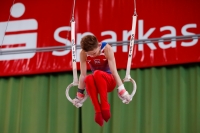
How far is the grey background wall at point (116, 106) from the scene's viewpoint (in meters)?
4.37

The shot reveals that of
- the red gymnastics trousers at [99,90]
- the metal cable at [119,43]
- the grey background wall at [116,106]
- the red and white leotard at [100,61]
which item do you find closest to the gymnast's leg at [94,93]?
the red gymnastics trousers at [99,90]

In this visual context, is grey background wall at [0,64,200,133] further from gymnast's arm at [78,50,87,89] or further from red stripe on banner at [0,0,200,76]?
gymnast's arm at [78,50,87,89]

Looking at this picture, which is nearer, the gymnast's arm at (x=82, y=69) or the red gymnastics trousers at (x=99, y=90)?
the red gymnastics trousers at (x=99, y=90)

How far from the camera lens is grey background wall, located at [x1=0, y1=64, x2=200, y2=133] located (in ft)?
14.3

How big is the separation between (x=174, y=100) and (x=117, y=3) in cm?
126

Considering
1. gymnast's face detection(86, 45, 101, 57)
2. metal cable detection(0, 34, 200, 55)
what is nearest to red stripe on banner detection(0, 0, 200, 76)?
metal cable detection(0, 34, 200, 55)

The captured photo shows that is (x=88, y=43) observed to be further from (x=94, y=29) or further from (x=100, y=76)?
(x=94, y=29)

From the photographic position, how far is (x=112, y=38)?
4691 millimetres

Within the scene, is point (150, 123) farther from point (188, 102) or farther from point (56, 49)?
point (56, 49)

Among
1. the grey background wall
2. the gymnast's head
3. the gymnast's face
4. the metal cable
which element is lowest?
the grey background wall

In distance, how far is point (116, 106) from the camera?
179 inches

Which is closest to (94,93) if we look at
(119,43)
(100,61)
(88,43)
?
(100,61)

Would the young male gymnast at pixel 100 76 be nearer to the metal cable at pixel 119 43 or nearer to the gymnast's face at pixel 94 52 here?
the gymnast's face at pixel 94 52

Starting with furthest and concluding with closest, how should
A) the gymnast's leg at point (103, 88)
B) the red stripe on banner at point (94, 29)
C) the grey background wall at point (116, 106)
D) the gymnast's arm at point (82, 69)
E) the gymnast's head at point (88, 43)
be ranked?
the red stripe on banner at point (94, 29) < the grey background wall at point (116, 106) < the gymnast's arm at point (82, 69) < the gymnast's leg at point (103, 88) < the gymnast's head at point (88, 43)
